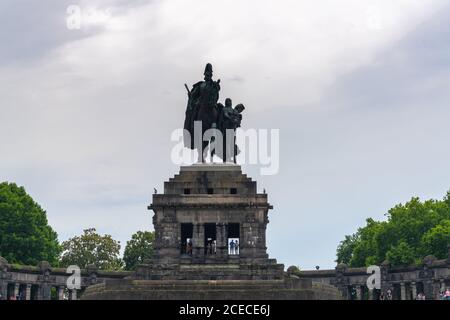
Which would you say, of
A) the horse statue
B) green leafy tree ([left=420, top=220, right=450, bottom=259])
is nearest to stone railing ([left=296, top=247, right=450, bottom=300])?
green leafy tree ([left=420, top=220, right=450, bottom=259])

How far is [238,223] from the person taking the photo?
62.2 m

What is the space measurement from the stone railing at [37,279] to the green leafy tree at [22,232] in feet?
19.9

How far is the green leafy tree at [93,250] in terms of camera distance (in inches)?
4289

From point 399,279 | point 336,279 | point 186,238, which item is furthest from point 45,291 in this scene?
point 399,279

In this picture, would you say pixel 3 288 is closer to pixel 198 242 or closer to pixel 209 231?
pixel 209 231

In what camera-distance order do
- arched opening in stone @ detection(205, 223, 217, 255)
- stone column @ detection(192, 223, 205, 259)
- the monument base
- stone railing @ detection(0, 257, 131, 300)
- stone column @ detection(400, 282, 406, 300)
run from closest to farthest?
the monument base < stone column @ detection(192, 223, 205, 259) < arched opening in stone @ detection(205, 223, 217, 255) < stone railing @ detection(0, 257, 131, 300) < stone column @ detection(400, 282, 406, 300)

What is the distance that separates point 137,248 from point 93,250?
225 inches

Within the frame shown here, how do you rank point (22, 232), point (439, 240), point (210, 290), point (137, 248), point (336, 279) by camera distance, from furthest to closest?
point (137, 248), point (22, 232), point (336, 279), point (439, 240), point (210, 290)

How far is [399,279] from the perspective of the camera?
274ft

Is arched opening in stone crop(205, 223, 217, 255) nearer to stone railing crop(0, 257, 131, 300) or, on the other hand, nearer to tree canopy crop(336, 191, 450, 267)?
stone railing crop(0, 257, 131, 300)

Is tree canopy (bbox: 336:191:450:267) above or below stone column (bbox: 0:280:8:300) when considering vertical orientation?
above

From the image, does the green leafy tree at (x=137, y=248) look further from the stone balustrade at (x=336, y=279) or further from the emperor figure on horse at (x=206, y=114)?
the emperor figure on horse at (x=206, y=114)

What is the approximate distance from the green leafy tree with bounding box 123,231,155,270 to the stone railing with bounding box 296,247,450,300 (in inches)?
1094

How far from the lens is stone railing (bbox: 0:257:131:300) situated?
77688mm
